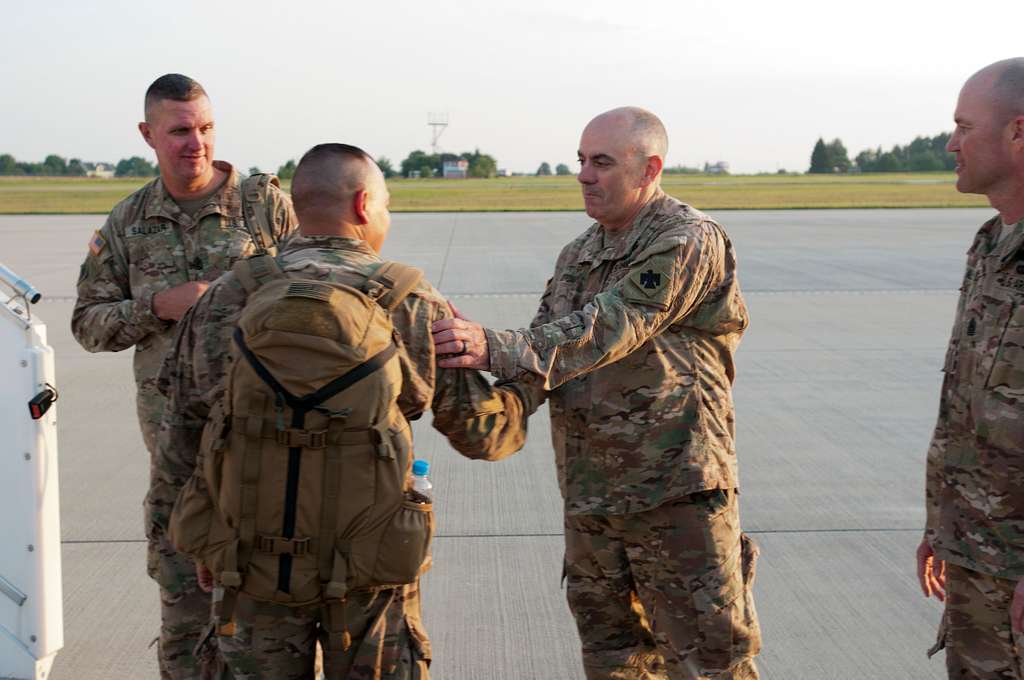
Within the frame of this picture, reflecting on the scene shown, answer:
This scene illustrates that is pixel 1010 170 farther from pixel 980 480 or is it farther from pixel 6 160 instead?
pixel 6 160

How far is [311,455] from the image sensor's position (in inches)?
87.9

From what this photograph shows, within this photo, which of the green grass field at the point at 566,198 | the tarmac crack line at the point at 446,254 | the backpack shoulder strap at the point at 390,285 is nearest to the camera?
the backpack shoulder strap at the point at 390,285

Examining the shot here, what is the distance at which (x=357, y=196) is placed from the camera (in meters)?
2.45

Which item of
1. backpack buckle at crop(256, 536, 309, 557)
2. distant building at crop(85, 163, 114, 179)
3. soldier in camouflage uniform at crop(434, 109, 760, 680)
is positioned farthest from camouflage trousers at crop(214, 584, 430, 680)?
distant building at crop(85, 163, 114, 179)

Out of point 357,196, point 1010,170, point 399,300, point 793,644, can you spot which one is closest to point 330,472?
point 399,300

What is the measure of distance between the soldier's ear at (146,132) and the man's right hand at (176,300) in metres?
0.61

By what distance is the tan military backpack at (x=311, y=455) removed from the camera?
7.17 ft

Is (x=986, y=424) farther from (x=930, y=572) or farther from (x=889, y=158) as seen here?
(x=889, y=158)

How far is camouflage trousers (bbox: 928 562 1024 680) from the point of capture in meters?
2.63

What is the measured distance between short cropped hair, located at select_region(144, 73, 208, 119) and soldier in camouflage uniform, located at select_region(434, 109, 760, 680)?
141 cm

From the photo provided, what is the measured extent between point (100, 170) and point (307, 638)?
126 metres

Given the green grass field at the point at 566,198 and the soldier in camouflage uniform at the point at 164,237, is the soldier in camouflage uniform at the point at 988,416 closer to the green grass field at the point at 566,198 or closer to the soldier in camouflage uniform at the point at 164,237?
the soldier in camouflage uniform at the point at 164,237

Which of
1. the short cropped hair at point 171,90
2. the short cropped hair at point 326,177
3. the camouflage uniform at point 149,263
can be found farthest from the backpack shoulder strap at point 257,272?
the short cropped hair at point 171,90

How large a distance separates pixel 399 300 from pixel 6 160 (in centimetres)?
12085
